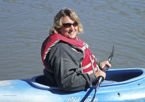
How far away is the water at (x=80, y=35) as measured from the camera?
487cm

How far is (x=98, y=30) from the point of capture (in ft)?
20.8

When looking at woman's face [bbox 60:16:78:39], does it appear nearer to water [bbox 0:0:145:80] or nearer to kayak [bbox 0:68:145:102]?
kayak [bbox 0:68:145:102]

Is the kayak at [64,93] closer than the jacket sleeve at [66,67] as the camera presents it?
No

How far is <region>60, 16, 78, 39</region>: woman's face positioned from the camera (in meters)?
2.68

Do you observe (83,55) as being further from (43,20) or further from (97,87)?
(43,20)

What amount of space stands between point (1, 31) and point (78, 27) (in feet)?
11.8

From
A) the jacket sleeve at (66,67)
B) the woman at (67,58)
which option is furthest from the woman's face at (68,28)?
the jacket sleeve at (66,67)

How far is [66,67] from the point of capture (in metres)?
2.42

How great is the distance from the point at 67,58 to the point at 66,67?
95 mm

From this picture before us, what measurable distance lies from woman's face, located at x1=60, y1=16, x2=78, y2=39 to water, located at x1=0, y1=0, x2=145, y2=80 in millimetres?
1938

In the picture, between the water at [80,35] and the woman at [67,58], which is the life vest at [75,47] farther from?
the water at [80,35]

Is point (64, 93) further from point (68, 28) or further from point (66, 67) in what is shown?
point (68, 28)

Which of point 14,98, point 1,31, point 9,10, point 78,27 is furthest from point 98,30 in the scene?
point 14,98

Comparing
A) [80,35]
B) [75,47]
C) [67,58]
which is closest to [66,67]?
[67,58]
